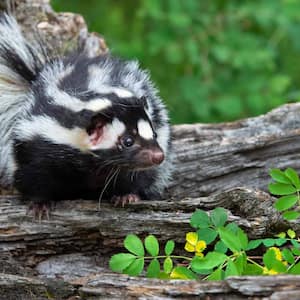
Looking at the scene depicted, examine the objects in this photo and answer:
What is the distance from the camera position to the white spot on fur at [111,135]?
508 cm

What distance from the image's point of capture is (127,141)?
508 centimetres

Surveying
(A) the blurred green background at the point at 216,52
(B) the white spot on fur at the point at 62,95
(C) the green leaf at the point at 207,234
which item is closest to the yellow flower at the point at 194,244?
(C) the green leaf at the point at 207,234

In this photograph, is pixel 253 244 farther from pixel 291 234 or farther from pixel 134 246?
pixel 134 246

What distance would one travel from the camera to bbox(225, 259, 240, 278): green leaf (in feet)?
13.8

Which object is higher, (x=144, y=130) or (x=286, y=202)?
(x=144, y=130)

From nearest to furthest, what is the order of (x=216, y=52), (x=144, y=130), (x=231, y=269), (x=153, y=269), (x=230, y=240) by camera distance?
(x=231, y=269) → (x=230, y=240) → (x=153, y=269) → (x=144, y=130) → (x=216, y=52)

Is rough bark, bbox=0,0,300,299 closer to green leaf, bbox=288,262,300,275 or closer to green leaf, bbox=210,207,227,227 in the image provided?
green leaf, bbox=210,207,227,227

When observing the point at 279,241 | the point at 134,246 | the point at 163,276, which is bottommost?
the point at 163,276

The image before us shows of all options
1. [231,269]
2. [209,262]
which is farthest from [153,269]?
[231,269]

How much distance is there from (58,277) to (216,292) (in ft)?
4.24

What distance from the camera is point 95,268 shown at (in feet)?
16.6

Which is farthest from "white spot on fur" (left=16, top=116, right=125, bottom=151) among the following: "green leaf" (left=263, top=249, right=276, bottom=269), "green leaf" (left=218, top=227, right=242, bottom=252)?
"green leaf" (left=263, top=249, right=276, bottom=269)

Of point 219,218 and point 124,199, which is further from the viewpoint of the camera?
point 124,199

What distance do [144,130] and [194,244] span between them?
859 millimetres
